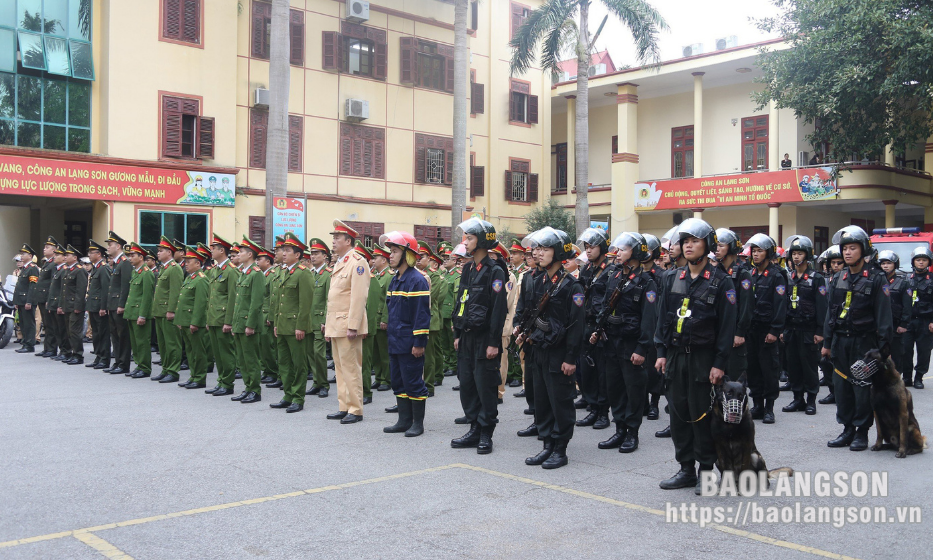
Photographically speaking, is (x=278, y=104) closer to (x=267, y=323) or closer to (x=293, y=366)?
(x=267, y=323)

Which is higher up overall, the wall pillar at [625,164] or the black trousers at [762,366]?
the wall pillar at [625,164]

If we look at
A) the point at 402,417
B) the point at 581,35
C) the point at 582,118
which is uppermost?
the point at 581,35

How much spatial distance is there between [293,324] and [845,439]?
20.8 feet

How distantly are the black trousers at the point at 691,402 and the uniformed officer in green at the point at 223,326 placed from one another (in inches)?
261

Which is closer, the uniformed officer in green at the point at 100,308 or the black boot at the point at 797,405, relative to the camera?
the black boot at the point at 797,405

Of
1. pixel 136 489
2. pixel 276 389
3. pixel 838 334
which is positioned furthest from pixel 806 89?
pixel 136 489

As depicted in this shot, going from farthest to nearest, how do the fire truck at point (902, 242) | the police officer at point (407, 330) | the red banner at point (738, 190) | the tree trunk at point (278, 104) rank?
the red banner at point (738, 190)
the fire truck at point (902, 242)
the tree trunk at point (278, 104)
the police officer at point (407, 330)

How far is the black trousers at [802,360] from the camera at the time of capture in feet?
32.2

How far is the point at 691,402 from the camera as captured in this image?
244 inches

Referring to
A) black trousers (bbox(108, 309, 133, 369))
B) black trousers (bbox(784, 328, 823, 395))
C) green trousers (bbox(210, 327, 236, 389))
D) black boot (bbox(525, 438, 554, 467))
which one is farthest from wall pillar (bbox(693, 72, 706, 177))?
black boot (bbox(525, 438, 554, 467))

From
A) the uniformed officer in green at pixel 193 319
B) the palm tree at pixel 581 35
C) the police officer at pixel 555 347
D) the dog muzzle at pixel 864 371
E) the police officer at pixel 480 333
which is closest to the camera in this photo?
the police officer at pixel 555 347

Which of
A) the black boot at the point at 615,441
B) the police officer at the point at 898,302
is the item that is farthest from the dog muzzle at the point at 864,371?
the police officer at the point at 898,302

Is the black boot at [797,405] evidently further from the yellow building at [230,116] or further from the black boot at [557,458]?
the yellow building at [230,116]

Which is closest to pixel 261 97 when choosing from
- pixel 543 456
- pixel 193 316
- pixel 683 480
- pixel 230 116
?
pixel 230 116
